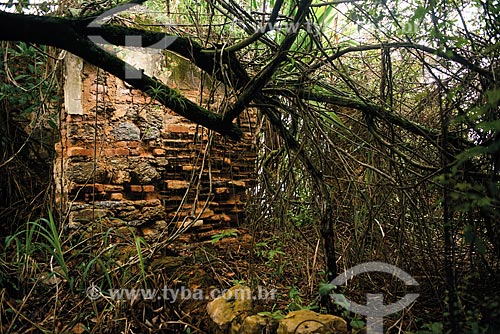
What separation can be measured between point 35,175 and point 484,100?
4.46 metres

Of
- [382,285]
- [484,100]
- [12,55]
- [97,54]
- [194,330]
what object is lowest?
[194,330]

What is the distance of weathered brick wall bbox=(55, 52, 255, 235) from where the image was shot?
340 cm

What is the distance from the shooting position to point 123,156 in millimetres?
3631

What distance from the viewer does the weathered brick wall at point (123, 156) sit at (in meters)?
3.40

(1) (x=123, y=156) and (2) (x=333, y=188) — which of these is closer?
(2) (x=333, y=188)

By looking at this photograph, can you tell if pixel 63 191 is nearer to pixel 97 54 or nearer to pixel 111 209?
pixel 111 209

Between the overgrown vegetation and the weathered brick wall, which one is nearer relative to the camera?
the overgrown vegetation

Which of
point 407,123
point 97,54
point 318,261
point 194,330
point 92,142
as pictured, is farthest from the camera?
point 92,142

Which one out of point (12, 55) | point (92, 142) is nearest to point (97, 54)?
point (92, 142)

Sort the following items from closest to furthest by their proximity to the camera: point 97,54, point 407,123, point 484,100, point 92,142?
1. point 484,100
2. point 97,54
3. point 407,123
4. point 92,142

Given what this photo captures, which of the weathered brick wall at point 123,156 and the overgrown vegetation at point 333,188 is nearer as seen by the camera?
the overgrown vegetation at point 333,188

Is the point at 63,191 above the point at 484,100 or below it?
below

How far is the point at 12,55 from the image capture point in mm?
4223

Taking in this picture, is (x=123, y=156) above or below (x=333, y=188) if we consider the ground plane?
above
